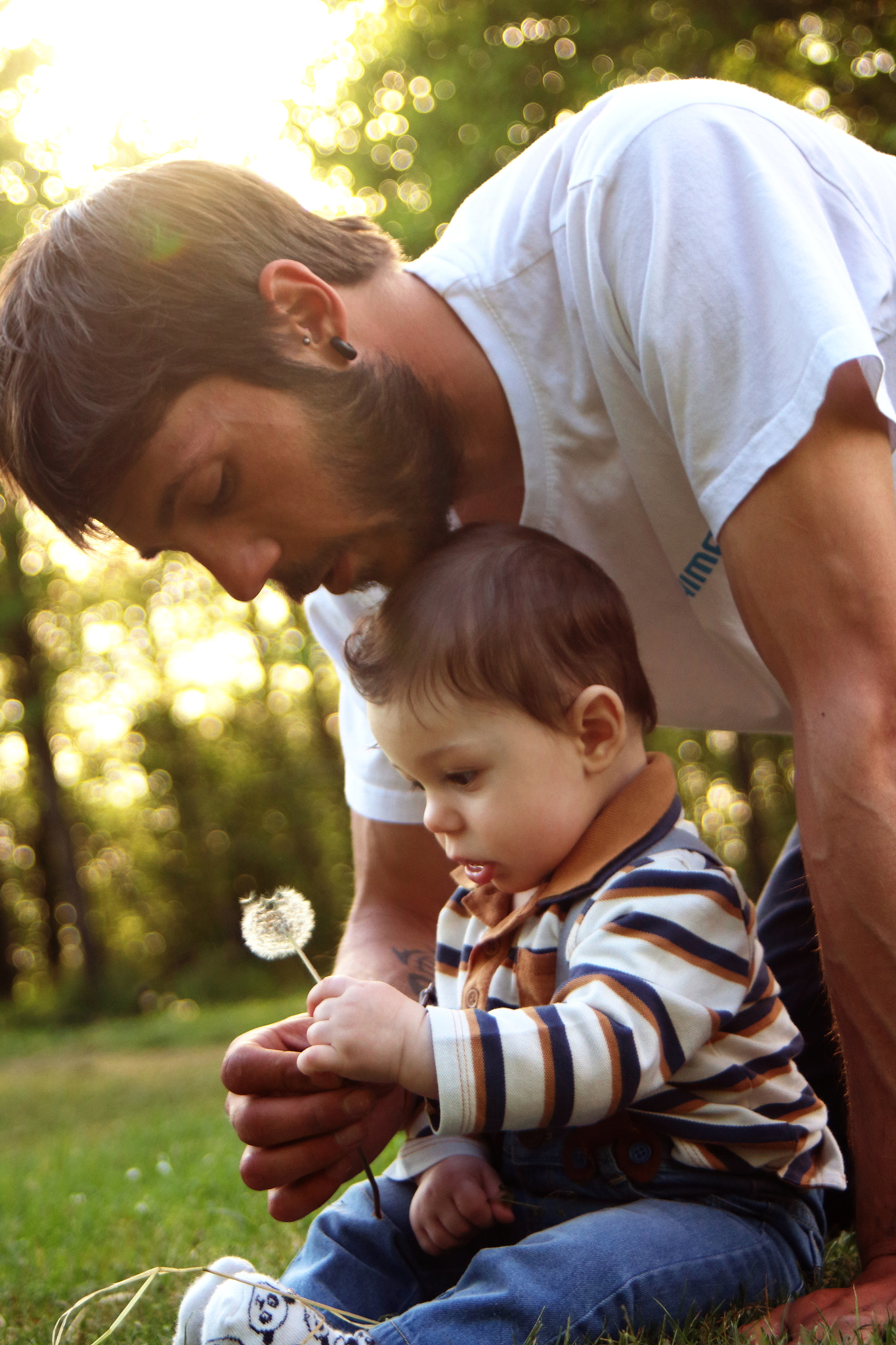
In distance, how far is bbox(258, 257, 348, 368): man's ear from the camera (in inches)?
96.0

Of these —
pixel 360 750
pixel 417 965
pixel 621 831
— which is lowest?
pixel 417 965

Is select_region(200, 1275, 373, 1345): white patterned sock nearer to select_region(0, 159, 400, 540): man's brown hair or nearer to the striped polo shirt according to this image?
the striped polo shirt

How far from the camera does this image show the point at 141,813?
25.2 metres

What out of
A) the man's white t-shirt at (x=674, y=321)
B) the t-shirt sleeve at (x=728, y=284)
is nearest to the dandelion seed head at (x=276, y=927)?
the man's white t-shirt at (x=674, y=321)

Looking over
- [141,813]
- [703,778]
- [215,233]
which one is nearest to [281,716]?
[141,813]

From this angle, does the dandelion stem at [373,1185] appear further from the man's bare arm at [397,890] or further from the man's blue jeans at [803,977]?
the man's blue jeans at [803,977]

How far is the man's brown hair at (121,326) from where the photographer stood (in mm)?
2309

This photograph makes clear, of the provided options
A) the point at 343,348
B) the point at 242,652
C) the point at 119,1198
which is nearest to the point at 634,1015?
the point at 343,348

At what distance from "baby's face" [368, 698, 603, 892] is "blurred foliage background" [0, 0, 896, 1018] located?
1.06 meters

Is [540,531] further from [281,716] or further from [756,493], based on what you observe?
[281,716]

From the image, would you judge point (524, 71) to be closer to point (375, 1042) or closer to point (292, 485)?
point (292, 485)

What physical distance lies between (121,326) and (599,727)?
1150 mm

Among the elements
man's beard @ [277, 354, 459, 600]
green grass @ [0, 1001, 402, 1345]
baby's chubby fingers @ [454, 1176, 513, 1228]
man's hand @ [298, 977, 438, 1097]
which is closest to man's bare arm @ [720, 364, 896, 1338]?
baby's chubby fingers @ [454, 1176, 513, 1228]

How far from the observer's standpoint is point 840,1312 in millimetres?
1692
